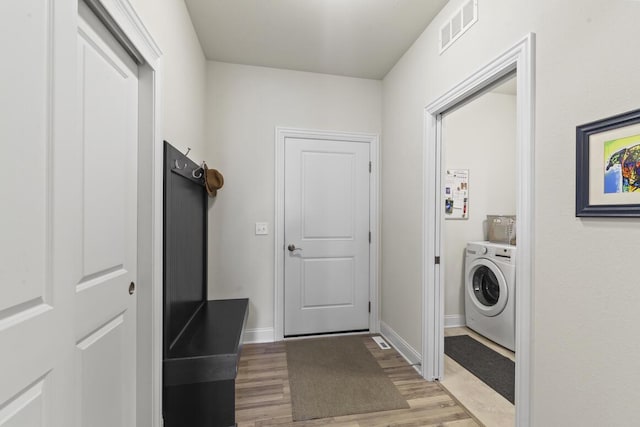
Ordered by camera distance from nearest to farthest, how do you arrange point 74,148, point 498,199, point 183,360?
point 74,148 → point 183,360 → point 498,199

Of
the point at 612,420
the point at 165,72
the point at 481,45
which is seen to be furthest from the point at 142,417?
the point at 481,45

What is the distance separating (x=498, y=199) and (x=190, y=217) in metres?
3.31

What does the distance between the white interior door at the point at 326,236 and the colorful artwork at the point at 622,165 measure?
2.05 m

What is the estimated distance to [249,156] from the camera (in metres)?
2.74

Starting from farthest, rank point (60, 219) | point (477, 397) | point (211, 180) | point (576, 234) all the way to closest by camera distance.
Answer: point (211, 180), point (477, 397), point (576, 234), point (60, 219)

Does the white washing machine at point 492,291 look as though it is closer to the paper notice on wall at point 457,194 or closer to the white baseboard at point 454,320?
the white baseboard at point 454,320

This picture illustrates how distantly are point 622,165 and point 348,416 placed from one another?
1.88 metres

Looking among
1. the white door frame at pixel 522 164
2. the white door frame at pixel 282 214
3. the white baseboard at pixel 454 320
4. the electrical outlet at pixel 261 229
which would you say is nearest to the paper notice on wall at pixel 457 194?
the white door frame at pixel 282 214

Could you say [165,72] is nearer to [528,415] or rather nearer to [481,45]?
[481,45]

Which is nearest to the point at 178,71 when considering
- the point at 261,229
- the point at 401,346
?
the point at 261,229

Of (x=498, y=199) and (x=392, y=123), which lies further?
(x=498, y=199)

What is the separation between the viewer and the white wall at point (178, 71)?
143cm

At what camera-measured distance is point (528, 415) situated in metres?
1.28

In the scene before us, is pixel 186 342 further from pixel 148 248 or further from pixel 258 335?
pixel 258 335
